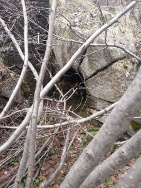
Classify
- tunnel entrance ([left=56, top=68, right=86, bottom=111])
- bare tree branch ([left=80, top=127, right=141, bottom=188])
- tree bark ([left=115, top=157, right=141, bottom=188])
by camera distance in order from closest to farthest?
tree bark ([left=115, top=157, right=141, bottom=188])
bare tree branch ([left=80, top=127, right=141, bottom=188])
tunnel entrance ([left=56, top=68, right=86, bottom=111])

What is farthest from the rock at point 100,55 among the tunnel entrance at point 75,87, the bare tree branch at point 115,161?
the bare tree branch at point 115,161

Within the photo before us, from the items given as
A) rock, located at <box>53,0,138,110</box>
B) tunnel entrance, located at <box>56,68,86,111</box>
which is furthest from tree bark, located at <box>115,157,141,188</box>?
tunnel entrance, located at <box>56,68,86,111</box>

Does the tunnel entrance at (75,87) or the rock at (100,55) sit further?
the tunnel entrance at (75,87)

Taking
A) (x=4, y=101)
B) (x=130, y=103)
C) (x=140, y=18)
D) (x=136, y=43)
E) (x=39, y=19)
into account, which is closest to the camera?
(x=130, y=103)

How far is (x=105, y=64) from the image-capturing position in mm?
4246

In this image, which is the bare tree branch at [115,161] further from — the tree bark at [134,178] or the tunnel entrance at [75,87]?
the tunnel entrance at [75,87]

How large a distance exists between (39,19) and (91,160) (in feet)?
15.9

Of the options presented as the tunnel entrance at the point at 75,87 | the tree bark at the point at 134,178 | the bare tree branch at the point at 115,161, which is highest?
the tree bark at the point at 134,178

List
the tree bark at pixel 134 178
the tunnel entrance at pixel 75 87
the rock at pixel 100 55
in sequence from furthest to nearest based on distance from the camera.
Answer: the tunnel entrance at pixel 75 87, the rock at pixel 100 55, the tree bark at pixel 134 178

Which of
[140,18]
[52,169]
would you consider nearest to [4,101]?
[52,169]

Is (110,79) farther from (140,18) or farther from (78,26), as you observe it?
(140,18)

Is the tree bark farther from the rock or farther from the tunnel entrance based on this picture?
the tunnel entrance

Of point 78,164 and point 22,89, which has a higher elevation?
point 78,164

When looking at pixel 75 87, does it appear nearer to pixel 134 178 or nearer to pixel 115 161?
pixel 115 161
